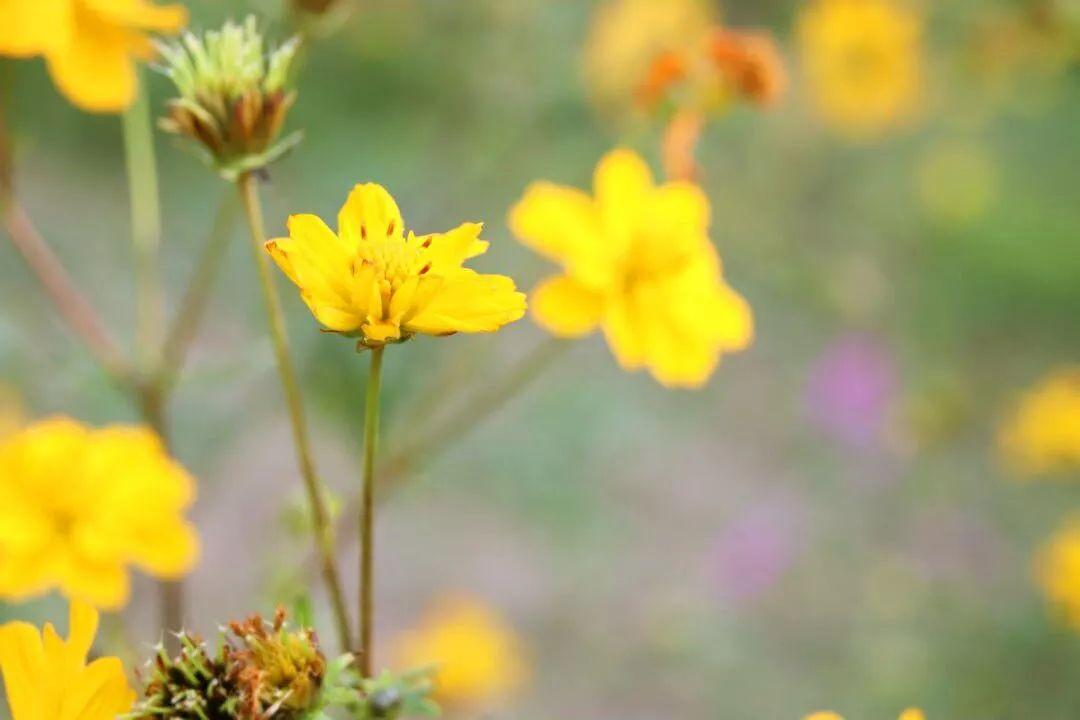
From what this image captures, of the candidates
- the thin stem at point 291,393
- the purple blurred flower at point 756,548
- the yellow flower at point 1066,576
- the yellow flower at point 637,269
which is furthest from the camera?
the purple blurred flower at point 756,548

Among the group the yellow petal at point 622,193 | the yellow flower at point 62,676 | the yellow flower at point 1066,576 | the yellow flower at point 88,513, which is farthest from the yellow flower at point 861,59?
the yellow flower at point 62,676

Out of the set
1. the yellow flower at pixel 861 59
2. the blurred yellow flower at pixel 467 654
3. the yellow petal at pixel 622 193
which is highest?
the yellow flower at pixel 861 59

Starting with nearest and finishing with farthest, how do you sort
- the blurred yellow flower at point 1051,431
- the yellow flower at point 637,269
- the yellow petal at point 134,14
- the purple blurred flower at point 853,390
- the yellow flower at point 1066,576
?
the yellow petal at point 134,14 < the yellow flower at point 637,269 < the yellow flower at point 1066,576 < the blurred yellow flower at point 1051,431 < the purple blurred flower at point 853,390

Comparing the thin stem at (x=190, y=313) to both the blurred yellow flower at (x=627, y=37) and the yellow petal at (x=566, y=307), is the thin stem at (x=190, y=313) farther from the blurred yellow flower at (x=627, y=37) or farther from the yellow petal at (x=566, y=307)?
the blurred yellow flower at (x=627, y=37)

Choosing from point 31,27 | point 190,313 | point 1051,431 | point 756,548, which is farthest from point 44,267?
point 756,548

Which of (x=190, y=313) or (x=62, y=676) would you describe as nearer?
(x=62, y=676)

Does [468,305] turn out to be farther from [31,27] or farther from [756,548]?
[756,548]
